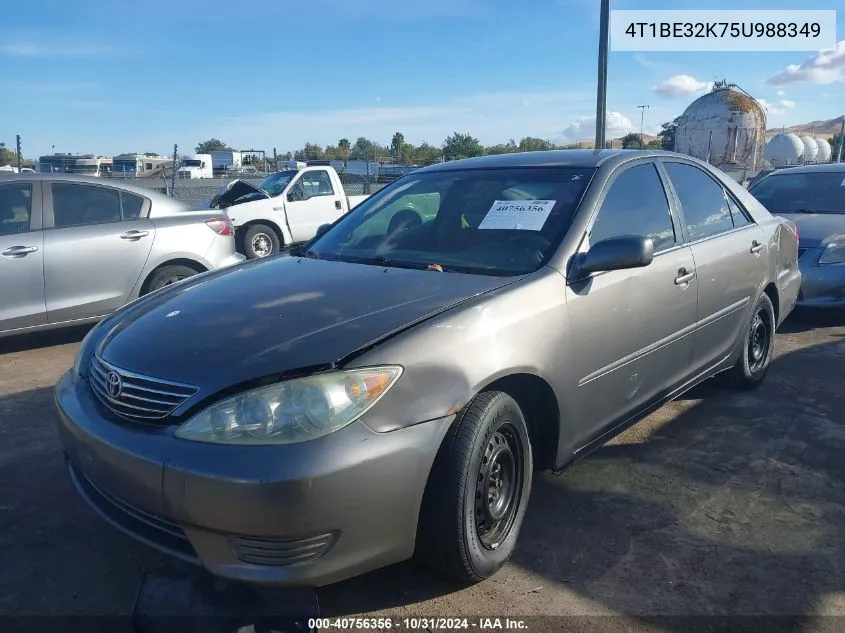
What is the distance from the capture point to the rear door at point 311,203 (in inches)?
475

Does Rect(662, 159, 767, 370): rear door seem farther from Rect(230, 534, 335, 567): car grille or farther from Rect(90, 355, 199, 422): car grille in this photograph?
Rect(90, 355, 199, 422): car grille

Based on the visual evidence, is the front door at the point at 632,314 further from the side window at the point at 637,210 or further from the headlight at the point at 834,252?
the headlight at the point at 834,252

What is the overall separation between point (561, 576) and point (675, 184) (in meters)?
2.35

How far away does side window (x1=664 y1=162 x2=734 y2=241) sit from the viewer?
393 cm

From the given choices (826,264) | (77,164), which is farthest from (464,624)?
(77,164)

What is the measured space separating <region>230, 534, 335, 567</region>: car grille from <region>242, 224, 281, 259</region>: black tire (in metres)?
9.75

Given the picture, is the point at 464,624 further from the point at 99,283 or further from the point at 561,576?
the point at 99,283

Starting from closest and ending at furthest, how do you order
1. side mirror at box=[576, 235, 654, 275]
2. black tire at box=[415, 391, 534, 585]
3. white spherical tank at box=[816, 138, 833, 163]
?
black tire at box=[415, 391, 534, 585] < side mirror at box=[576, 235, 654, 275] < white spherical tank at box=[816, 138, 833, 163]

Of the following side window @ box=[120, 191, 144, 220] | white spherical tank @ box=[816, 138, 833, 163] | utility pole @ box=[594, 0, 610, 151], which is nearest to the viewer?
side window @ box=[120, 191, 144, 220]

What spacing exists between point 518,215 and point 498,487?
128 cm

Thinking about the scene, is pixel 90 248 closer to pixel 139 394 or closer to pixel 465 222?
pixel 465 222

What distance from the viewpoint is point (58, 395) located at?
2762 millimetres

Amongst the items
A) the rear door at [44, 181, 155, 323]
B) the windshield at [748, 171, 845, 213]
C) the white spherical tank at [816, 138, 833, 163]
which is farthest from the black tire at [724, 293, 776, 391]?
the white spherical tank at [816, 138, 833, 163]

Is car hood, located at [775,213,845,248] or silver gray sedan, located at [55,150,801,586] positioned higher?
car hood, located at [775,213,845,248]
